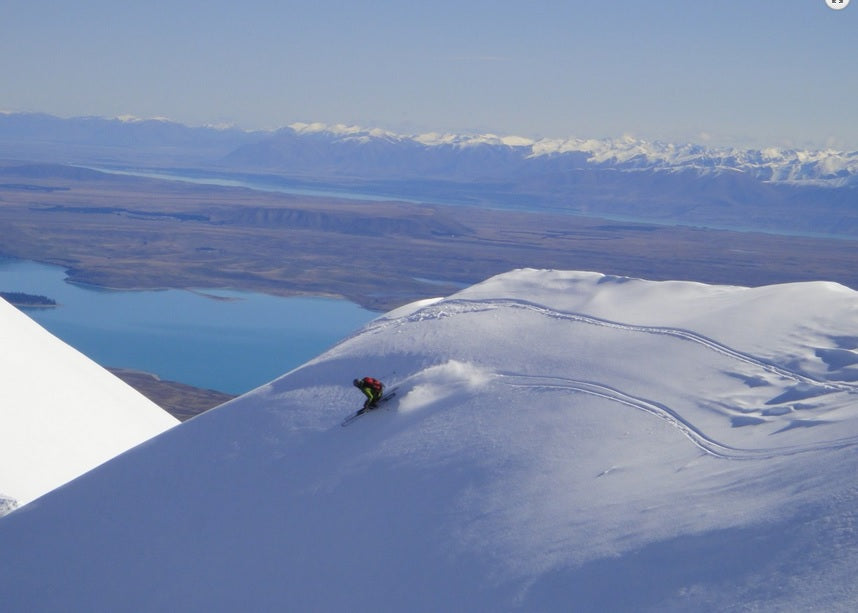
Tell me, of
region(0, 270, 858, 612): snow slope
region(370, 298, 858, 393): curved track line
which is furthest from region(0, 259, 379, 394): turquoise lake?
region(0, 270, 858, 612): snow slope

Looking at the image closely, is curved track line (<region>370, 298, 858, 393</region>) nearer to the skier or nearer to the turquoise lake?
the skier

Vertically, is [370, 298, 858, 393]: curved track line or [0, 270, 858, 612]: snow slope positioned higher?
[370, 298, 858, 393]: curved track line

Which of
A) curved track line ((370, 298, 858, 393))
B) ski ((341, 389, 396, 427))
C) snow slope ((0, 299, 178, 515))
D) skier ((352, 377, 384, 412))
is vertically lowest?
snow slope ((0, 299, 178, 515))

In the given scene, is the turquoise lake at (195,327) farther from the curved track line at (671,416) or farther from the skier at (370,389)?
the curved track line at (671,416)

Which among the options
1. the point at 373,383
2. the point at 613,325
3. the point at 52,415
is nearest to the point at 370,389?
the point at 373,383

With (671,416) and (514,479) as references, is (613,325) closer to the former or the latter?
(671,416)

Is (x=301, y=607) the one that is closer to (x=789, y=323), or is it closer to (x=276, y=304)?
(x=789, y=323)

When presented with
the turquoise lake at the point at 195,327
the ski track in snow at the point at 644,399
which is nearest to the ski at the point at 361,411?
the ski track in snow at the point at 644,399
